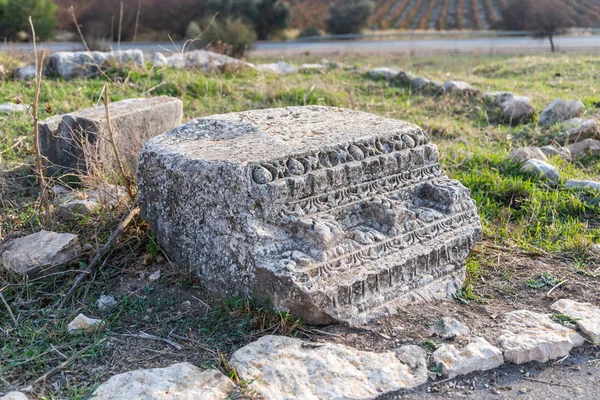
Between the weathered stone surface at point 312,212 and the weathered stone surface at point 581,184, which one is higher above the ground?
the weathered stone surface at point 312,212

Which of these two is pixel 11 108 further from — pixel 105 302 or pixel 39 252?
pixel 105 302

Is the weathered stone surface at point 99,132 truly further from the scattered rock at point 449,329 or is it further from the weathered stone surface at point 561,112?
the weathered stone surface at point 561,112

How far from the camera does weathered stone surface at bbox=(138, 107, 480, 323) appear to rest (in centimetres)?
277

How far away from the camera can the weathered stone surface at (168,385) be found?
7.55 ft

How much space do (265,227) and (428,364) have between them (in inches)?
35.5

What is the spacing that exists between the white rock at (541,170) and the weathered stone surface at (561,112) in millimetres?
1645

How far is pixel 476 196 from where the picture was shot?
14.8 feet

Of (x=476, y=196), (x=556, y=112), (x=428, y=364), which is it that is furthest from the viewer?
(x=556, y=112)

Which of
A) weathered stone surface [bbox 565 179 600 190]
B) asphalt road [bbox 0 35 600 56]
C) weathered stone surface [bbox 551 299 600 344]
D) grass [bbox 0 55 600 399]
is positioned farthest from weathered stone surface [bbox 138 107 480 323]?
asphalt road [bbox 0 35 600 56]

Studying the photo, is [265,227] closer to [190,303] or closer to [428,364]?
[190,303]

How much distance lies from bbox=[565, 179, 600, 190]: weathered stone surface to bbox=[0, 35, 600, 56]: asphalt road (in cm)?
1026

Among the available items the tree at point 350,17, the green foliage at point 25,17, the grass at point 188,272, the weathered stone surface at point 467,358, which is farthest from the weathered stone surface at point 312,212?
the tree at point 350,17

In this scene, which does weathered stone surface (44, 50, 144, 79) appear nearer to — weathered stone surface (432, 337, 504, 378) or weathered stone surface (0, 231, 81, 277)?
weathered stone surface (0, 231, 81, 277)

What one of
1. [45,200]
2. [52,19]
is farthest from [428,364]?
[52,19]
